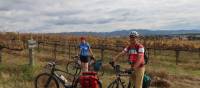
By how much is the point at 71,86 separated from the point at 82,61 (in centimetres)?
529

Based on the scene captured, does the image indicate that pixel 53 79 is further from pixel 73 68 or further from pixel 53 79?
pixel 73 68

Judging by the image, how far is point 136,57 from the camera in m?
9.51

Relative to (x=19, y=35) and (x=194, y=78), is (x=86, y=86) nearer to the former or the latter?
(x=194, y=78)

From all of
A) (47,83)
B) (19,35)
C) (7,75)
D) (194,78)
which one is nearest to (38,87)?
(47,83)

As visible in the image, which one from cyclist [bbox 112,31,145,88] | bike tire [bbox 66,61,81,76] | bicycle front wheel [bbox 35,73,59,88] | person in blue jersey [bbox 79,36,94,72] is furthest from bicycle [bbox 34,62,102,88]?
bike tire [bbox 66,61,81,76]

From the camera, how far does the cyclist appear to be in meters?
9.30

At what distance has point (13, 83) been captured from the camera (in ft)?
41.7

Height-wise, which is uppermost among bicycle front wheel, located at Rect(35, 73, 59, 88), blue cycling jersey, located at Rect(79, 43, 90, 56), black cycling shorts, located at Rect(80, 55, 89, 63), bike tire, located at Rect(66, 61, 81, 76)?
blue cycling jersey, located at Rect(79, 43, 90, 56)

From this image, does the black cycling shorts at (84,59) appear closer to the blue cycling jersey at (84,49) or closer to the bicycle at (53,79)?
the blue cycling jersey at (84,49)

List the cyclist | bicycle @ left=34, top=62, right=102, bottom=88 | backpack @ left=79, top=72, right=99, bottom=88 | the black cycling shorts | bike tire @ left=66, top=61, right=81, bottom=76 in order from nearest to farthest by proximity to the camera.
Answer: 1. the cyclist
2. backpack @ left=79, top=72, right=99, bottom=88
3. bicycle @ left=34, top=62, right=102, bottom=88
4. the black cycling shorts
5. bike tire @ left=66, top=61, right=81, bottom=76

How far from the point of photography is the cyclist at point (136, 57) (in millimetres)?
9297

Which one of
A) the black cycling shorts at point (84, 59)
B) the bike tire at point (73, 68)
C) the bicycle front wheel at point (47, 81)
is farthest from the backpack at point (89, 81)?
the bike tire at point (73, 68)

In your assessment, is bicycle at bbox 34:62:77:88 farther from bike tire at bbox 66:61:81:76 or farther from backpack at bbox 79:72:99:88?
bike tire at bbox 66:61:81:76

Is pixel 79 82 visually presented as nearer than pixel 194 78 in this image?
Yes
